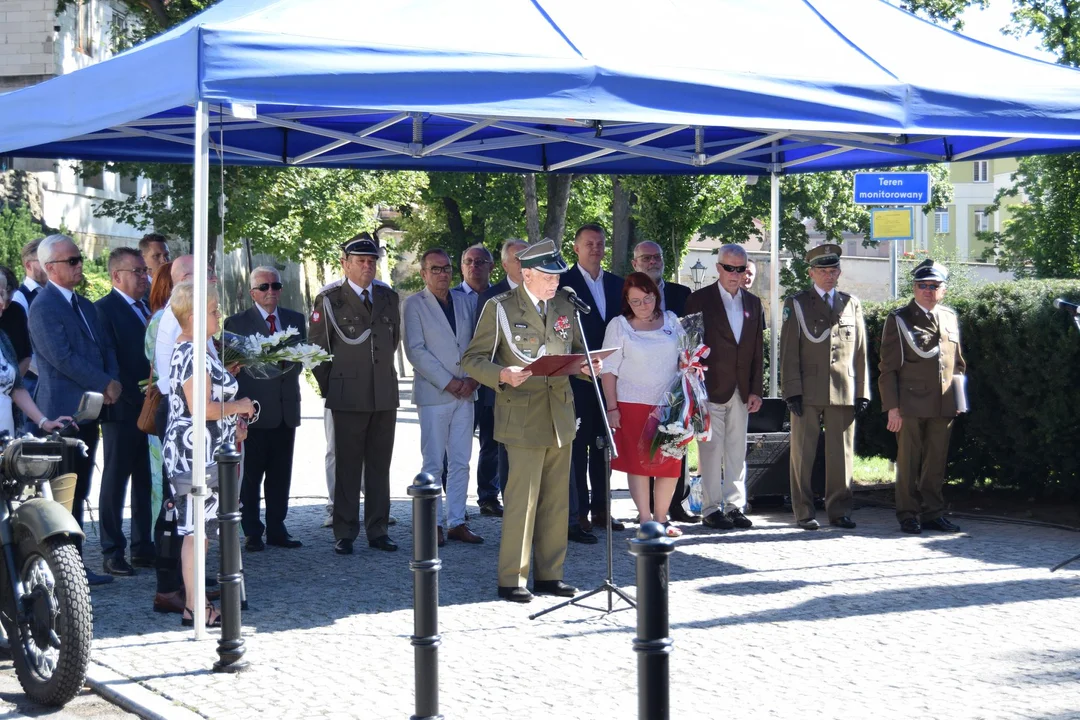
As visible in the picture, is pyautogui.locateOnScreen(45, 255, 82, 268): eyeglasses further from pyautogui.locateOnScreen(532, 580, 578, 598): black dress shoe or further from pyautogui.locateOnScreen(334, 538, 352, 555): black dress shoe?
pyautogui.locateOnScreen(532, 580, 578, 598): black dress shoe

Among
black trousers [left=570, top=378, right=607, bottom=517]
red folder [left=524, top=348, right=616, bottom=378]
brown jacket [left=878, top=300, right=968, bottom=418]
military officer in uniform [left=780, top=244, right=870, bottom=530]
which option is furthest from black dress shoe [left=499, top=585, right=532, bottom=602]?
brown jacket [left=878, top=300, right=968, bottom=418]

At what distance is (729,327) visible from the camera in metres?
10.0

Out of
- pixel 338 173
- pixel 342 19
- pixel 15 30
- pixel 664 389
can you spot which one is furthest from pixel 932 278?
pixel 15 30

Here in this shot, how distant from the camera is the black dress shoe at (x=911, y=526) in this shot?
9898 mm

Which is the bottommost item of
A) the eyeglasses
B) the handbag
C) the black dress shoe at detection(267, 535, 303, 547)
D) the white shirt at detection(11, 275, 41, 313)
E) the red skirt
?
the black dress shoe at detection(267, 535, 303, 547)

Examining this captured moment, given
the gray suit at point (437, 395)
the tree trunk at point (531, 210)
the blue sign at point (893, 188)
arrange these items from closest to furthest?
the gray suit at point (437, 395) → the blue sign at point (893, 188) → the tree trunk at point (531, 210)

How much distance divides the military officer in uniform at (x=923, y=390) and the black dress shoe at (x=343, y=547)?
13.4 feet

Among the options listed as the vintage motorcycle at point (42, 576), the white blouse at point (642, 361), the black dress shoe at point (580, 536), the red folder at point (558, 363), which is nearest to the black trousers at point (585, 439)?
the black dress shoe at point (580, 536)

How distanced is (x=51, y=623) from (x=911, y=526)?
21.0 feet

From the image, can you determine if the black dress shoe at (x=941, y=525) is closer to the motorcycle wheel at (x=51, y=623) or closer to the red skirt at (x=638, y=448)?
the red skirt at (x=638, y=448)

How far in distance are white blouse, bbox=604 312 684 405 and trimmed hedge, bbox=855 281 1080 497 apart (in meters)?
3.20

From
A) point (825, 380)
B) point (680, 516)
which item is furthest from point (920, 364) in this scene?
point (680, 516)

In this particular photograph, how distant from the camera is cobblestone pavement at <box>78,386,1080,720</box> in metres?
5.62

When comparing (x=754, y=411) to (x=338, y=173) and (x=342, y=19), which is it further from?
(x=338, y=173)
